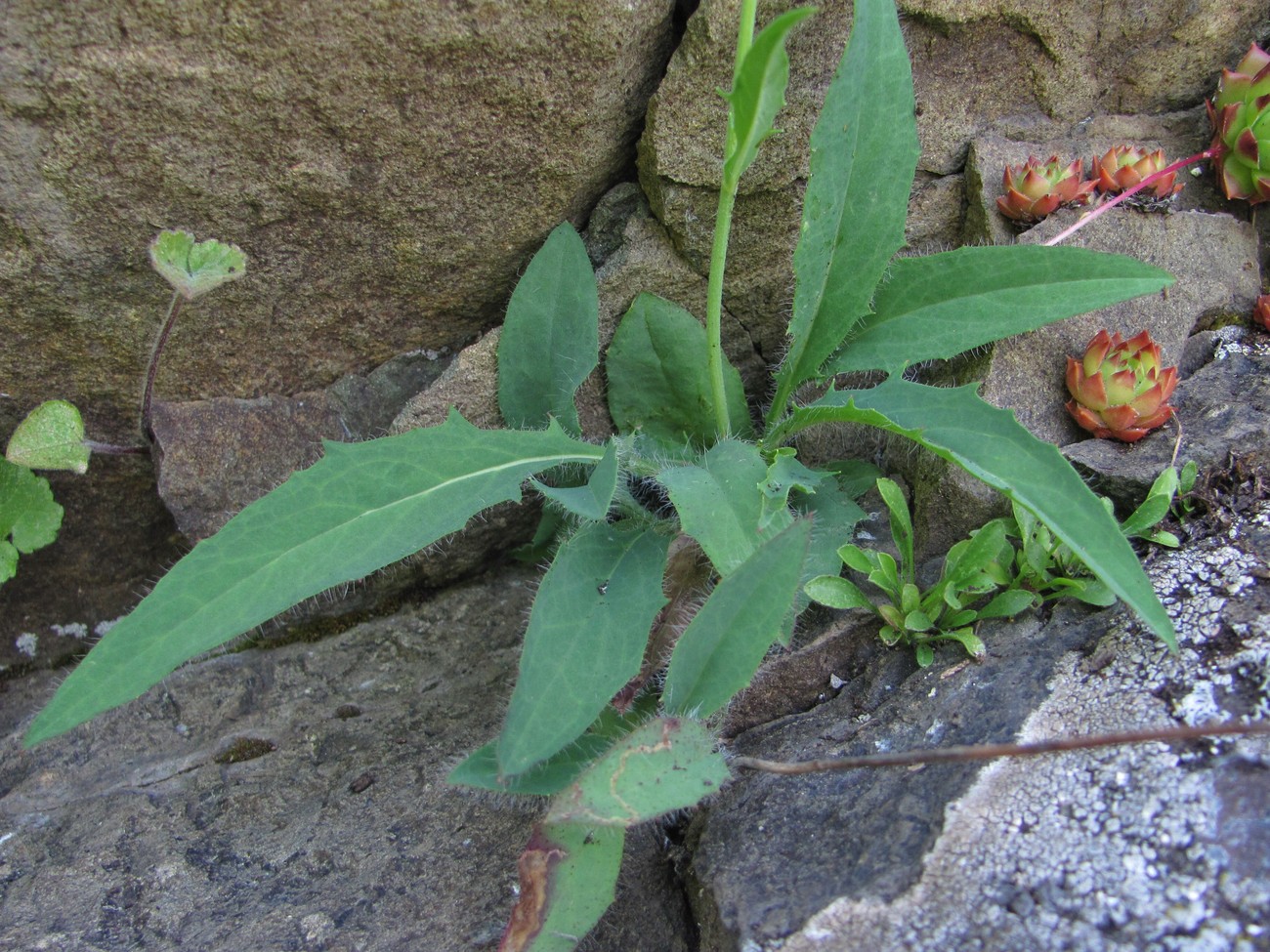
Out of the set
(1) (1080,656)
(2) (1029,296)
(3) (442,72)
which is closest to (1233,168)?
(2) (1029,296)

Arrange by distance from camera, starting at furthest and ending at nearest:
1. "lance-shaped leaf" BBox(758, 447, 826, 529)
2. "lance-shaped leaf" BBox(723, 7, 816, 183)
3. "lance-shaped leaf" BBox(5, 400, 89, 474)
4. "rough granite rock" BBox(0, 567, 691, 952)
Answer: "lance-shaped leaf" BBox(5, 400, 89, 474) < "lance-shaped leaf" BBox(758, 447, 826, 529) < "rough granite rock" BBox(0, 567, 691, 952) < "lance-shaped leaf" BBox(723, 7, 816, 183)

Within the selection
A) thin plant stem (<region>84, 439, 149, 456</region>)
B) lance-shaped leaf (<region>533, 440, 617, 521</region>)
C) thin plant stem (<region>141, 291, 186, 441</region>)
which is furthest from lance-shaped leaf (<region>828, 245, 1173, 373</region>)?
thin plant stem (<region>84, 439, 149, 456</region>)

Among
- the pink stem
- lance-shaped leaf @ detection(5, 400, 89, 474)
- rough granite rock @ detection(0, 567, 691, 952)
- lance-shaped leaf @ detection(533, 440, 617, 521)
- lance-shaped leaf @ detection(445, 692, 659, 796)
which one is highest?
lance-shaped leaf @ detection(5, 400, 89, 474)

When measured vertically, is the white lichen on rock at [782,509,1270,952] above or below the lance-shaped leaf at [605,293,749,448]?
below

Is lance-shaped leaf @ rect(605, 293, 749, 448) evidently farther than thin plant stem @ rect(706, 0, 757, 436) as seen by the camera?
Yes

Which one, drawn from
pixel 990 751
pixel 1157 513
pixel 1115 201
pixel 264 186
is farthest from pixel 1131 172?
pixel 264 186

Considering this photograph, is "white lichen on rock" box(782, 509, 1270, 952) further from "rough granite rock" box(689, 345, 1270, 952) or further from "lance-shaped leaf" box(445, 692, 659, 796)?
"lance-shaped leaf" box(445, 692, 659, 796)
